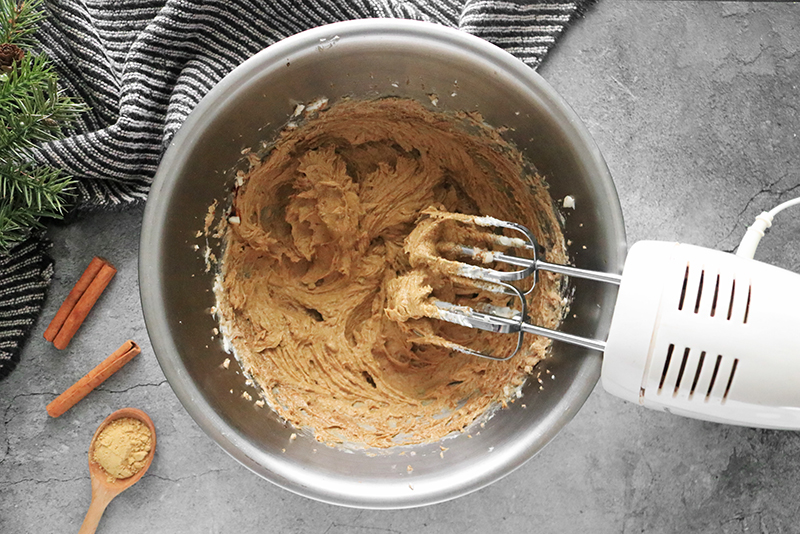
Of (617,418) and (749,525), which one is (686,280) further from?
(749,525)

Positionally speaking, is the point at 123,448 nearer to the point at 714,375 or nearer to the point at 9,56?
the point at 9,56

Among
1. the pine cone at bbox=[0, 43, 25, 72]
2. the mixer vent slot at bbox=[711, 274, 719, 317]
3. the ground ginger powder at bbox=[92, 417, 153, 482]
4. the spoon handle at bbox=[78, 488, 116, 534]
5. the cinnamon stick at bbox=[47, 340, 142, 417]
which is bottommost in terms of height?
the spoon handle at bbox=[78, 488, 116, 534]

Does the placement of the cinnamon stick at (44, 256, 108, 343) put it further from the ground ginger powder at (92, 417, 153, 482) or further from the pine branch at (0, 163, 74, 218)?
the ground ginger powder at (92, 417, 153, 482)

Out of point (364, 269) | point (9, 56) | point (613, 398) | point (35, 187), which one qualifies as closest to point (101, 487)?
point (35, 187)

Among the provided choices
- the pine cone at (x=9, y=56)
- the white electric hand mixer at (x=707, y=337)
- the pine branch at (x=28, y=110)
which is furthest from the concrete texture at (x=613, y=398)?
the white electric hand mixer at (x=707, y=337)

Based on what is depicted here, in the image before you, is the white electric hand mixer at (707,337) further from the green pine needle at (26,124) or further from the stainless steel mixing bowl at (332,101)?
the green pine needle at (26,124)

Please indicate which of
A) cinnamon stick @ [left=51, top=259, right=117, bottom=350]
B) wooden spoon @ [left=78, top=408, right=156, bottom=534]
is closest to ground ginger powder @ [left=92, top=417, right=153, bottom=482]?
wooden spoon @ [left=78, top=408, right=156, bottom=534]
